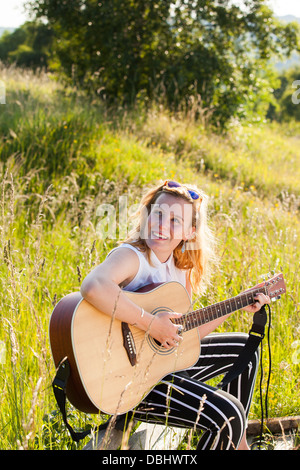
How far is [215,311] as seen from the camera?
214 cm

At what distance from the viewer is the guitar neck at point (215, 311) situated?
2.10m

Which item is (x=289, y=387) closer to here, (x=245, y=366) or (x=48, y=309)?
(x=245, y=366)

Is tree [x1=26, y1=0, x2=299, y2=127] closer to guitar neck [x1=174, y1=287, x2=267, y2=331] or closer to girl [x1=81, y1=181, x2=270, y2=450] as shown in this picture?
girl [x1=81, y1=181, x2=270, y2=450]

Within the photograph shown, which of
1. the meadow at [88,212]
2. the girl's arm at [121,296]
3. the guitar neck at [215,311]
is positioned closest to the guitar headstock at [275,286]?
the guitar neck at [215,311]

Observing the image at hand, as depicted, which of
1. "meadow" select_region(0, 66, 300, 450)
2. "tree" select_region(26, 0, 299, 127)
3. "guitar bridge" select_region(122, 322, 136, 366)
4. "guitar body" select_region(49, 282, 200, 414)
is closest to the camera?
"guitar body" select_region(49, 282, 200, 414)

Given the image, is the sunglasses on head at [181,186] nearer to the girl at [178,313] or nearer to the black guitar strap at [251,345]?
the girl at [178,313]

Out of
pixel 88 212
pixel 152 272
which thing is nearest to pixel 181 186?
pixel 152 272

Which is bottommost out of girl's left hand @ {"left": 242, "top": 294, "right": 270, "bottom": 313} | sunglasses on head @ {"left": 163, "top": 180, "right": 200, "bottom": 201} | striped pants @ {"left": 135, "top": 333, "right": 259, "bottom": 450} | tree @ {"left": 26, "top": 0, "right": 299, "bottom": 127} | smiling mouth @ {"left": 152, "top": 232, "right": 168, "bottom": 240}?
striped pants @ {"left": 135, "top": 333, "right": 259, "bottom": 450}

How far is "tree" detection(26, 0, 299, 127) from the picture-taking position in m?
8.30

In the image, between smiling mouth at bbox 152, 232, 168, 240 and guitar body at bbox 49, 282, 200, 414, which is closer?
guitar body at bbox 49, 282, 200, 414

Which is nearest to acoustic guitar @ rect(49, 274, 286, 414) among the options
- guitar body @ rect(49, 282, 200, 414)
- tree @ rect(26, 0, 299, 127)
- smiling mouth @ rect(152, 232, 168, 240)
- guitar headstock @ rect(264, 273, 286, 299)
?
guitar body @ rect(49, 282, 200, 414)

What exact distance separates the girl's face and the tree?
641 cm

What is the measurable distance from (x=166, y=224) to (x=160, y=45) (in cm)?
731

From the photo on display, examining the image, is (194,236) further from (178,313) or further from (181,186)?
(178,313)
